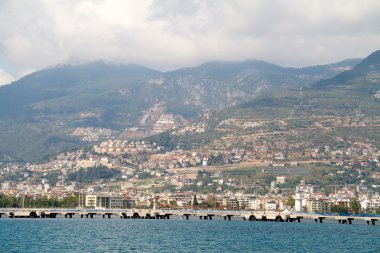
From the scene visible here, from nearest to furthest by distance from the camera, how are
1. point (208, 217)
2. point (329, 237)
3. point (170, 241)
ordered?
point (170, 241) → point (329, 237) → point (208, 217)

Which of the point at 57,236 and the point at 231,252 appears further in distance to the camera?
the point at 57,236

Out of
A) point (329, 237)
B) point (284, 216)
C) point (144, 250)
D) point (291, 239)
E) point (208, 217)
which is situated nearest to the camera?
point (144, 250)

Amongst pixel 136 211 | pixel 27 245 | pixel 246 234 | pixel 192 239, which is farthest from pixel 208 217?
pixel 27 245

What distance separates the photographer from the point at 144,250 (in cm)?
8769

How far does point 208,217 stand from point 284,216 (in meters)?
25.4

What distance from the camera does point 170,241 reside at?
10181cm

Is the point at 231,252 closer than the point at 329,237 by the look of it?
Yes

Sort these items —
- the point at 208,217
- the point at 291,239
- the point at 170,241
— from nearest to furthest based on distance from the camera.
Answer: the point at 170,241
the point at 291,239
the point at 208,217

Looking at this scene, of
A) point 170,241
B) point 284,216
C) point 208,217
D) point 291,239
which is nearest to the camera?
point 170,241

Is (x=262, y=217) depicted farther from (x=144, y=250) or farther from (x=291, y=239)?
(x=144, y=250)

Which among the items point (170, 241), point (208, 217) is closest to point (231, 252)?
point (170, 241)

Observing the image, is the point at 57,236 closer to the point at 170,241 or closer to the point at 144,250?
the point at 170,241

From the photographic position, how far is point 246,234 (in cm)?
12106

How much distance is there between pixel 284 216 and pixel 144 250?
9301 cm
